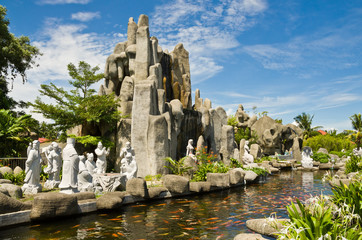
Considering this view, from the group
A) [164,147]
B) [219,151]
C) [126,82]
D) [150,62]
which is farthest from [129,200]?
[219,151]

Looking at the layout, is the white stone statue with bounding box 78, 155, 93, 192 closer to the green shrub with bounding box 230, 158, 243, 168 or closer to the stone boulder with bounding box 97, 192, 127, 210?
the stone boulder with bounding box 97, 192, 127, 210

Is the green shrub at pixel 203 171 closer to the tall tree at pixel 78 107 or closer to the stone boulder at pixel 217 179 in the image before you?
the stone boulder at pixel 217 179

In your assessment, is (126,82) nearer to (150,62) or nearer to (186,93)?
(150,62)

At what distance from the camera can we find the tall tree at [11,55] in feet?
74.2

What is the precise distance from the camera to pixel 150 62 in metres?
22.1

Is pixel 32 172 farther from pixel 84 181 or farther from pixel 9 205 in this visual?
pixel 9 205

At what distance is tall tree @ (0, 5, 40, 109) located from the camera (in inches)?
890

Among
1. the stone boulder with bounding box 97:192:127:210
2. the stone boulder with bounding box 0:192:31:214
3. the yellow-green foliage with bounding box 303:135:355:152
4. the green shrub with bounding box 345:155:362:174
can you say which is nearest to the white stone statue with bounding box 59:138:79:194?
the stone boulder with bounding box 97:192:127:210

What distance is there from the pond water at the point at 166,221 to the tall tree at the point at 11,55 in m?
17.9

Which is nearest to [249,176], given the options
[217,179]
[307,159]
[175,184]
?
[217,179]

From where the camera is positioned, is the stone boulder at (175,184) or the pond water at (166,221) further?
the stone boulder at (175,184)

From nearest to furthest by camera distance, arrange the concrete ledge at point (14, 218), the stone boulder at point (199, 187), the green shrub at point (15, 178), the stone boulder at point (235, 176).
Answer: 1. the concrete ledge at point (14, 218)
2. the stone boulder at point (199, 187)
3. the green shrub at point (15, 178)
4. the stone boulder at point (235, 176)

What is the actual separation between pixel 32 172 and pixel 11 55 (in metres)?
15.7

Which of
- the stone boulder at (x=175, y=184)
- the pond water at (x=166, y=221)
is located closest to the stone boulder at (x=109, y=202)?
the pond water at (x=166, y=221)
